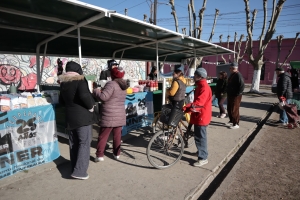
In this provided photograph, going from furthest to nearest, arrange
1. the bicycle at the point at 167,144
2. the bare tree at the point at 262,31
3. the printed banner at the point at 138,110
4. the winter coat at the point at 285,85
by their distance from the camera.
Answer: the bare tree at the point at 262,31, the winter coat at the point at 285,85, the printed banner at the point at 138,110, the bicycle at the point at 167,144

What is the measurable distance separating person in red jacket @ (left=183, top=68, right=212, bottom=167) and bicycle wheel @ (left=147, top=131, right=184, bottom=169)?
1.15ft

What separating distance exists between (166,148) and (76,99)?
1822mm

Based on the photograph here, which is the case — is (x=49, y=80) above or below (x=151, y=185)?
above

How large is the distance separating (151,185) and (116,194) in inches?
21.1

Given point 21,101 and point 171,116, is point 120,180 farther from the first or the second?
point 21,101

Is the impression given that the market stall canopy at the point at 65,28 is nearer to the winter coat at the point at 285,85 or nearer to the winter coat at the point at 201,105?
the winter coat at the point at 201,105

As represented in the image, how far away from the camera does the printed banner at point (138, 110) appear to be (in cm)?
463

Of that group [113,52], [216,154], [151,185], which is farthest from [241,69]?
[151,185]

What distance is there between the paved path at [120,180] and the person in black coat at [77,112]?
29cm

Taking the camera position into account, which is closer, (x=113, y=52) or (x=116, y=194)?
(x=116, y=194)

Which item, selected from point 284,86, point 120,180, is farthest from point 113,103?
point 284,86

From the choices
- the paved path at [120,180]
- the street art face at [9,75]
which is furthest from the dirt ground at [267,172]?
the street art face at [9,75]

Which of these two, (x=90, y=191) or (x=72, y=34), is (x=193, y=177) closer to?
(x=90, y=191)

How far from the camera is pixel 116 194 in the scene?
8.92 feet
